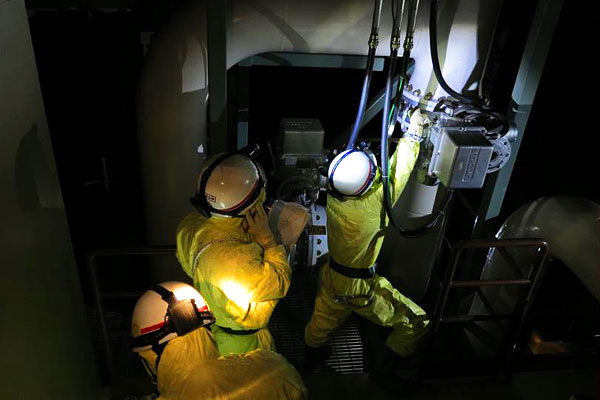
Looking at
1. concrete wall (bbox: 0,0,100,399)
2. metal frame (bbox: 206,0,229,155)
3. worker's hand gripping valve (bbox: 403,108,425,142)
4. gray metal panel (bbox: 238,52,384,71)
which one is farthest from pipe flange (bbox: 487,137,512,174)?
concrete wall (bbox: 0,0,100,399)

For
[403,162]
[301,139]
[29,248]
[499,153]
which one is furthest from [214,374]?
[499,153]

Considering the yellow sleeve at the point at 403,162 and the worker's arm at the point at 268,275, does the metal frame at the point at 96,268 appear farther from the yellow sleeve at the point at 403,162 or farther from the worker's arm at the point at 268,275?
the yellow sleeve at the point at 403,162

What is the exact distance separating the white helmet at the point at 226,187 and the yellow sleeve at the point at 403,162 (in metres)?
0.91

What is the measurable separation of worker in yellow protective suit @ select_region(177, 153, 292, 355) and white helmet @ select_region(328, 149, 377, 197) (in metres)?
0.56

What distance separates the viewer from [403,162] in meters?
2.63

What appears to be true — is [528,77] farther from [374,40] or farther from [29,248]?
[29,248]

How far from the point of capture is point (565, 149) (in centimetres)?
420

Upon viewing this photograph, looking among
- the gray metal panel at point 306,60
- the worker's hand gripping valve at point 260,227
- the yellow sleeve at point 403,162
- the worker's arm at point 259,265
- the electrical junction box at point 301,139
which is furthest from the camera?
the electrical junction box at point 301,139

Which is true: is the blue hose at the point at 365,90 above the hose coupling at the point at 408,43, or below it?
below

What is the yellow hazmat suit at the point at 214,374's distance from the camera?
1.67 m

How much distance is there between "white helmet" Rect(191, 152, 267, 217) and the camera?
2045 mm

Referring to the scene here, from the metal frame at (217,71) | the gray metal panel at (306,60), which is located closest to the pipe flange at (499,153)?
the gray metal panel at (306,60)

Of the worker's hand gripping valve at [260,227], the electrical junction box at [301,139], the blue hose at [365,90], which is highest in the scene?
the blue hose at [365,90]

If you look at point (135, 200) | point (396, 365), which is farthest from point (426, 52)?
point (135, 200)
